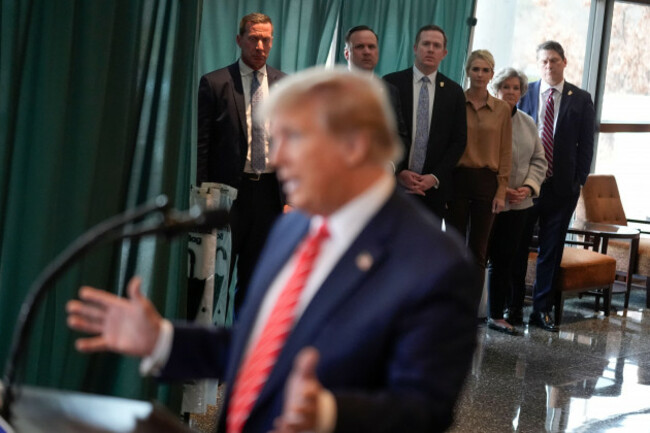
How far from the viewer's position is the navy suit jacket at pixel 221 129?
159 inches

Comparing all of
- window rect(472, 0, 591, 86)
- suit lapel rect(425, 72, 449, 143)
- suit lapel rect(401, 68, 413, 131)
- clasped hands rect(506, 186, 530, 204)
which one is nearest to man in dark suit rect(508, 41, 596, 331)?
clasped hands rect(506, 186, 530, 204)

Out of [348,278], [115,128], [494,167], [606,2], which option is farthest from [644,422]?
A: [606,2]

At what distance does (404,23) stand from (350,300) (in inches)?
178

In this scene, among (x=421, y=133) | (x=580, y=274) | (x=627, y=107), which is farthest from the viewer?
(x=627, y=107)

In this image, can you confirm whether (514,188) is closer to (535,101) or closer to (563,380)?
(535,101)

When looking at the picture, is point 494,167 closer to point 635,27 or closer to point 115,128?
point 115,128

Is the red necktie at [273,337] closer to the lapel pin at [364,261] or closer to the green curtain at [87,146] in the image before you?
the lapel pin at [364,261]

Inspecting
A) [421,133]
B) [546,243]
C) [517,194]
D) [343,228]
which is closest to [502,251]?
[517,194]

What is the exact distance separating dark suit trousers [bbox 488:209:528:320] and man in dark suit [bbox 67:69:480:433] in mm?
4424

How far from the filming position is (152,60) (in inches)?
131

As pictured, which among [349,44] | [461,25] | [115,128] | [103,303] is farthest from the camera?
[461,25]

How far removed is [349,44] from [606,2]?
12.7ft

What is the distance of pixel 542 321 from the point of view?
617cm

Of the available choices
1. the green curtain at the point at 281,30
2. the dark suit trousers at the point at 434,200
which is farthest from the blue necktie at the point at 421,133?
Answer: the green curtain at the point at 281,30
